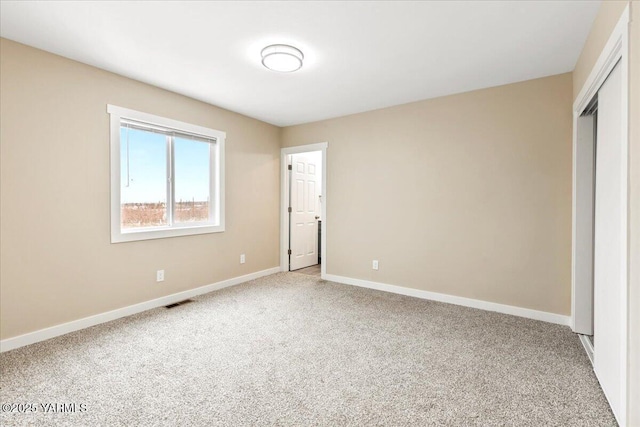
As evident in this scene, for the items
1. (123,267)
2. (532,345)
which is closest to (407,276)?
(532,345)

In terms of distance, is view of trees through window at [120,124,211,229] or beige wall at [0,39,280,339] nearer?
beige wall at [0,39,280,339]

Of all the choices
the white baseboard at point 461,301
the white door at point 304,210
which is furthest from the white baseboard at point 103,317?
the white baseboard at point 461,301

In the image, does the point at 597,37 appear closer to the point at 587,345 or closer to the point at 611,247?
the point at 611,247

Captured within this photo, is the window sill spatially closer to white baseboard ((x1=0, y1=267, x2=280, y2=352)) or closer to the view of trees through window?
the view of trees through window

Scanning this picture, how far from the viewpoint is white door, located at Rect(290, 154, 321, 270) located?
519cm

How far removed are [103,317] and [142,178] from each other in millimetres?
1446

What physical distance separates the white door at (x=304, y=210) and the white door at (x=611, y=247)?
3908 millimetres

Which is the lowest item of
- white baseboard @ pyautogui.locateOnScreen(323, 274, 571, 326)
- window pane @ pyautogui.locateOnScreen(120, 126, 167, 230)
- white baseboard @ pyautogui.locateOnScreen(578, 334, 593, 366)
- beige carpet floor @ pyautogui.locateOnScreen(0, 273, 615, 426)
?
beige carpet floor @ pyautogui.locateOnScreen(0, 273, 615, 426)

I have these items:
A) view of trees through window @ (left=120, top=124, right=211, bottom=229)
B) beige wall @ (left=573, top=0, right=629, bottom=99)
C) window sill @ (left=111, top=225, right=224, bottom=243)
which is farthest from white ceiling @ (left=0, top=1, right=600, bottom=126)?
window sill @ (left=111, top=225, right=224, bottom=243)

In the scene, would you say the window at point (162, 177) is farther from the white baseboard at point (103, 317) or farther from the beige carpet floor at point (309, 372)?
the beige carpet floor at point (309, 372)

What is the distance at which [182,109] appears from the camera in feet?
11.7

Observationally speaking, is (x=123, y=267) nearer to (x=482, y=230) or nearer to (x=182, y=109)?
(x=182, y=109)

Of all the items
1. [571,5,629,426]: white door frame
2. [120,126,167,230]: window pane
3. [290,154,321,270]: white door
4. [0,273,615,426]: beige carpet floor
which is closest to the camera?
[571,5,629,426]: white door frame

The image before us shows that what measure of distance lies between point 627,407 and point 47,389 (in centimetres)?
317
